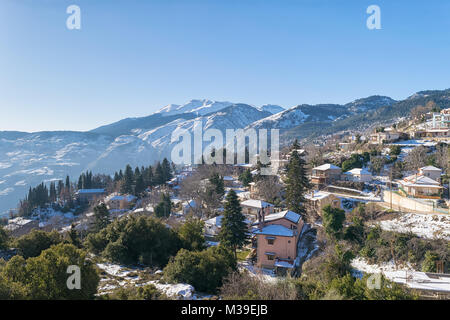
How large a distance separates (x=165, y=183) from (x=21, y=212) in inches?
1370

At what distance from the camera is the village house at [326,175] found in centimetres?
3528

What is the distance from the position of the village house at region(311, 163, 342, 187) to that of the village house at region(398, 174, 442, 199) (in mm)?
8907

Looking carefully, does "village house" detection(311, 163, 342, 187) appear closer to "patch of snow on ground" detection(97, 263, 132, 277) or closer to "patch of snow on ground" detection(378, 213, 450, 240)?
"patch of snow on ground" detection(378, 213, 450, 240)

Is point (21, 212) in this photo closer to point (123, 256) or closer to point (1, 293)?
point (123, 256)

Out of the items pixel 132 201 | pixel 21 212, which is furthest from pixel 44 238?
pixel 21 212

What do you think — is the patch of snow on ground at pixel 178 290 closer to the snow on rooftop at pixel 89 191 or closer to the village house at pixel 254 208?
the village house at pixel 254 208

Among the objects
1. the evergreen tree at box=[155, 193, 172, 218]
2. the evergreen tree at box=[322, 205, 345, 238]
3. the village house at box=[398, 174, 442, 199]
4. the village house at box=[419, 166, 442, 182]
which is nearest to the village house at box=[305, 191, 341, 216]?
the evergreen tree at box=[322, 205, 345, 238]

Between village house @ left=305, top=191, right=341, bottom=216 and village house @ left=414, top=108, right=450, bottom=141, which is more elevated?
village house @ left=414, top=108, right=450, bottom=141

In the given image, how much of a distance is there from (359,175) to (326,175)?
398 centimetres

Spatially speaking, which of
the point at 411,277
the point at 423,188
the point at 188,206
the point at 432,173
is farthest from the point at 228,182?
the point at 411,277

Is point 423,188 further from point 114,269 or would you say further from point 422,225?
point 114,269

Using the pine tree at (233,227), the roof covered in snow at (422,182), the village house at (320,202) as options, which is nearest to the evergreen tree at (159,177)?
the village house at (320,202)

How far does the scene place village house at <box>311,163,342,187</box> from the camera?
35.3 m

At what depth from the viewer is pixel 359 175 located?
33469 millimetres
